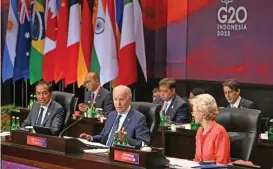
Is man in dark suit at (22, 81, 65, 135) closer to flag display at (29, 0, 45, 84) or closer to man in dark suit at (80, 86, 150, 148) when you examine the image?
man in dark suit at (80, 86, 150, 148)

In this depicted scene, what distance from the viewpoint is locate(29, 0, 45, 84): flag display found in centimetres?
961

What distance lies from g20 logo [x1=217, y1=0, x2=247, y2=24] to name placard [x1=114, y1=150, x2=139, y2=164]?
4852 mm

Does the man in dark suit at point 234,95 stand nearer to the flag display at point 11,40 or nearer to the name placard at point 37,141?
the name placard at point 37,141

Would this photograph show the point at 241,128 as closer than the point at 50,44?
Yes

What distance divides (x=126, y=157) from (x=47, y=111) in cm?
264

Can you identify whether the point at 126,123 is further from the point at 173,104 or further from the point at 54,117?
the point at 173,104

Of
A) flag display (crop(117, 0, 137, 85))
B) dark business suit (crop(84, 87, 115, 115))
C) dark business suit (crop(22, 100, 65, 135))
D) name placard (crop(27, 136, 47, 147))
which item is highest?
flag display (crop(117, 0, 137, 85))

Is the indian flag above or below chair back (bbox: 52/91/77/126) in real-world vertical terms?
above

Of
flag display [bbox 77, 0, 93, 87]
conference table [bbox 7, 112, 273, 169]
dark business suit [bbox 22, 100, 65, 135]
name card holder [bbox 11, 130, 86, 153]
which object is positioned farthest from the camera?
flag display [bbox 77, 0, 93, 87]

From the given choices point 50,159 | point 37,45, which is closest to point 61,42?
point 37,45

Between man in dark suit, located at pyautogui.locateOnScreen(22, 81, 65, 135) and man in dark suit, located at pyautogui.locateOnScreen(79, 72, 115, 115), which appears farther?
man in dark suit, located at pyautogui.locateOnScreen(79, 72, 115, 115)

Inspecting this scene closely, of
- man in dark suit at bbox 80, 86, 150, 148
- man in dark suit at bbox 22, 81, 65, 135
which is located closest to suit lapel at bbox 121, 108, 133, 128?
man in dark suit at bbox 80, 86, 150, 148

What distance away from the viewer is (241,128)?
4.08 metres

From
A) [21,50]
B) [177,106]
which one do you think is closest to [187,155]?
[177,106]
